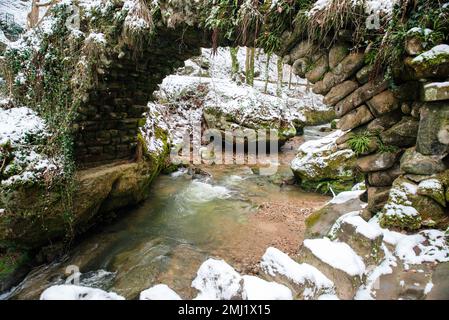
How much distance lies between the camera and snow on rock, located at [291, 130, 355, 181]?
23.5 ft

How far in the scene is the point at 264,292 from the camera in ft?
6.85

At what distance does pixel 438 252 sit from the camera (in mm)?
2316

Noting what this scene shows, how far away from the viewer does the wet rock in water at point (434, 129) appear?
2.37 meters

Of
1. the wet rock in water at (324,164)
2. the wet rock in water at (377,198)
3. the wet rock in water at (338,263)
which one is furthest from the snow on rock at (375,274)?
the wet rock in water at (324,164)

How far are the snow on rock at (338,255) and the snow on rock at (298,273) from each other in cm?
14

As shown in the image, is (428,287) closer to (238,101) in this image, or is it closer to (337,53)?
(337,53)

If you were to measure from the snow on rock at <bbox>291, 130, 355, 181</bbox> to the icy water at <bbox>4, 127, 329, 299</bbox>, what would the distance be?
0.56 metres

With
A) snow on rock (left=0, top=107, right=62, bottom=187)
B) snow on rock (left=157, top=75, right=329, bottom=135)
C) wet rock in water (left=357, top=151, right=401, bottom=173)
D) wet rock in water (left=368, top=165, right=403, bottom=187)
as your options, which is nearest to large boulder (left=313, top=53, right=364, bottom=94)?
wet rock in water (left=357, top=151, right=401, bottom=173)

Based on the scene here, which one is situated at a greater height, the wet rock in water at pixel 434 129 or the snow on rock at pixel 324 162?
the wet rock in water at pixel 434 129

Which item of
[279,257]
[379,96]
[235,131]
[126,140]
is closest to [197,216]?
[126,140]

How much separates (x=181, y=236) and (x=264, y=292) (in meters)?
3.58

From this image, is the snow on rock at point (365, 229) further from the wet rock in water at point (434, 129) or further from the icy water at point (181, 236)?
the icy water at point (181, 236)

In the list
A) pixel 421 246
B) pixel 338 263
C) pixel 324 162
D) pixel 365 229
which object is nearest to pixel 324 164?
pixel 324 162

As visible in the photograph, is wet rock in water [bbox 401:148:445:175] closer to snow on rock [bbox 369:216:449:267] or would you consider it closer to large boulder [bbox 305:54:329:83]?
snow on rock [bbox 369:216:449:267]
